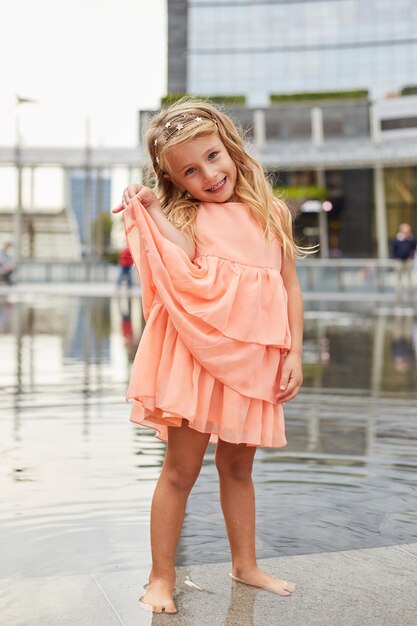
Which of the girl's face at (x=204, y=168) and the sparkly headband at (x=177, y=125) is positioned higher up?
the sparkly headband at (x=177, y=125)

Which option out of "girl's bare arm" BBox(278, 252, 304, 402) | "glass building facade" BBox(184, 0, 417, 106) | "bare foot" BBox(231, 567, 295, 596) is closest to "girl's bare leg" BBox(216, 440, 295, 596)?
"bare foot" BBox(231, 567, 295, 596)

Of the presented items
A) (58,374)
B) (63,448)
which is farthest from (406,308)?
(63,448)

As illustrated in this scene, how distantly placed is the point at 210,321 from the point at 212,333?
4 centimetres

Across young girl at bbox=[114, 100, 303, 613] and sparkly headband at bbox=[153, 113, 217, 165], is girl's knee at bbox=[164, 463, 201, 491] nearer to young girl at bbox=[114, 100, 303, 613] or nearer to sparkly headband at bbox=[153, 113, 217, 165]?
young girl at bbox=[114, 100, 303, 613]

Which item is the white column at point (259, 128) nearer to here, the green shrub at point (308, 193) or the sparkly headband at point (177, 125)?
the green shrub at point (308, 193)

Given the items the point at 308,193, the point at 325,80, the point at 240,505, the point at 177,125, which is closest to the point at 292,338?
the point at 240,505

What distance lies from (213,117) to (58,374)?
6.71 meters

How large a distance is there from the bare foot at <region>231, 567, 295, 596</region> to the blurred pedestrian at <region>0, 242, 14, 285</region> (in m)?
33.3

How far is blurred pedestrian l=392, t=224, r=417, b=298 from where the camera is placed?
27.5 m

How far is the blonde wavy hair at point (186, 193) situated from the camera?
317 centimetres

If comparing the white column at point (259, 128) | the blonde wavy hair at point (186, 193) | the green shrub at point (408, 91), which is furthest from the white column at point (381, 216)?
the blonde wavy hair at point (186, 193)

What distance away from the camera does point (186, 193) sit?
336 centimetres

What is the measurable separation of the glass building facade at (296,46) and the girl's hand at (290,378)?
214ft

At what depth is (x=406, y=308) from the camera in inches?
949
